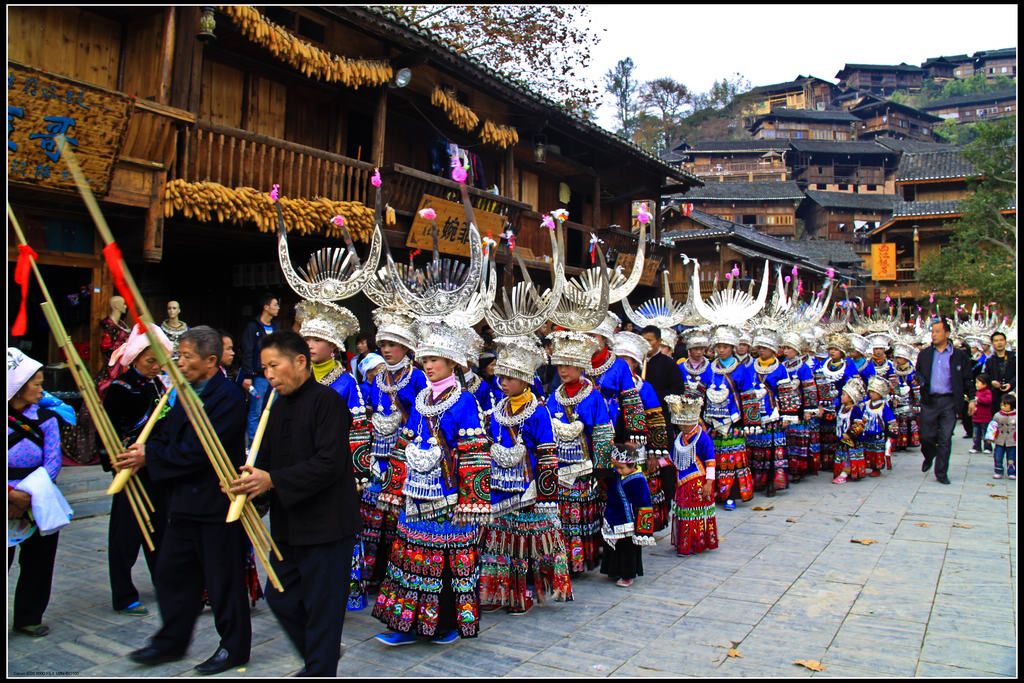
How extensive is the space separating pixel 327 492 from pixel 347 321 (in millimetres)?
2303

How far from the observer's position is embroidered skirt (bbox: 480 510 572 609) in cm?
489

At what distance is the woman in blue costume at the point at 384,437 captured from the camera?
499 cm

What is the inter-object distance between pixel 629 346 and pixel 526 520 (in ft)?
7.27

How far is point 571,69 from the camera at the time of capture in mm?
18359

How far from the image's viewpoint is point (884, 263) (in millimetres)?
35281

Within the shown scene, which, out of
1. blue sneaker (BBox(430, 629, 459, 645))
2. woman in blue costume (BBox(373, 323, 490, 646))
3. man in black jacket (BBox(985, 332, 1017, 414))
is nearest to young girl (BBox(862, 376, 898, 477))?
man in black jacket (BBox(985, 332, 1017, 414))

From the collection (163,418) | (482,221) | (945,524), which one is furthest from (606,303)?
(482,221)

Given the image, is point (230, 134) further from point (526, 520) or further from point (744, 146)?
point (744, 146)

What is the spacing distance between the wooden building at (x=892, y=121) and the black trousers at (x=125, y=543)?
64594 mm

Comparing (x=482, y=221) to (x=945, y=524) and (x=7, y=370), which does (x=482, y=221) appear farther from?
(x=7, y=370)

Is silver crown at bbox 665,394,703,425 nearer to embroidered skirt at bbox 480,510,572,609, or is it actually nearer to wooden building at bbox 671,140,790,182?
embroidered skirt at bbox 480,510,572,609

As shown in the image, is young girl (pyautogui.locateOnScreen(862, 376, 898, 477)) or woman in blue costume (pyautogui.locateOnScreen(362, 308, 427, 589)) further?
young girl (pyautogui.locateOnScreen(862, 376, 898, 477))

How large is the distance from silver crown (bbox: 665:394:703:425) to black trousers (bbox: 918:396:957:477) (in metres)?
4.62

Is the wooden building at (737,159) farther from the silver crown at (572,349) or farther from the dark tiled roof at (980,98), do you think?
the silver crown at (572,349)
